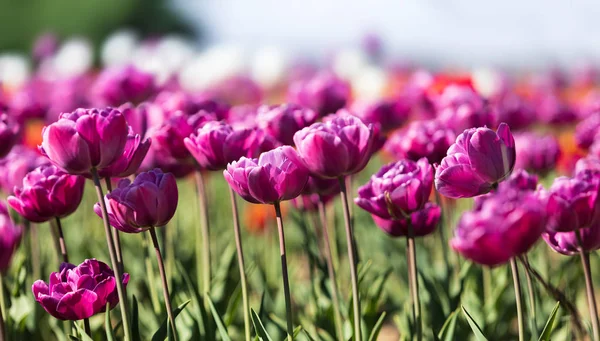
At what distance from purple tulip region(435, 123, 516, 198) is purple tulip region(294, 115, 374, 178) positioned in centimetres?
13

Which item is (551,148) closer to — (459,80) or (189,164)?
(459,80)

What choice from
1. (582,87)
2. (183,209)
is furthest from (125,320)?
(582,87)

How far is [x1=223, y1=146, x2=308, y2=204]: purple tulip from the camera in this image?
1.10 meters

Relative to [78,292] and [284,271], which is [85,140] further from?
[284,271]

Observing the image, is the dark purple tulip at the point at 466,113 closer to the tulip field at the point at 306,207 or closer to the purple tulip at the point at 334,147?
the tulip field at the point at 306,207

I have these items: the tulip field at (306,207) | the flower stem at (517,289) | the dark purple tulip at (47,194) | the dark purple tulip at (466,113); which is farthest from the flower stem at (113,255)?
the dark purple tulip at (466,113)

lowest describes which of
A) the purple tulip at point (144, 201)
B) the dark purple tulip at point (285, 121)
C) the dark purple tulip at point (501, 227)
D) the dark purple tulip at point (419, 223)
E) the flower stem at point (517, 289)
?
the flower stem at point (517, 289)

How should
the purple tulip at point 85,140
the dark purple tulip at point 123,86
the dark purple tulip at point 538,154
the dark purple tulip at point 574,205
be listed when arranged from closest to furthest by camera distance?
the dark purple tulip at point 574,205, the purple tulip at point 85,140, the dark purple tulip at point 538,154, the dark purple tulip at point 123,86

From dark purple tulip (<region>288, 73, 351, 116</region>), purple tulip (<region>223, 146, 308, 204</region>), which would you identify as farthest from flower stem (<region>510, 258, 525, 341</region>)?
dark purple tulip (<region>288, 73, 351, 116</region>)

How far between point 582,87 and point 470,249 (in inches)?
210

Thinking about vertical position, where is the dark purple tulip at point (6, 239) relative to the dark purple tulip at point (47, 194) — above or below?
below

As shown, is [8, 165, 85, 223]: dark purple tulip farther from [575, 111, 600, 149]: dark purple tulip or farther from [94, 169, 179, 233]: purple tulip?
[575, 111, 600, 149]: dark purple tulip

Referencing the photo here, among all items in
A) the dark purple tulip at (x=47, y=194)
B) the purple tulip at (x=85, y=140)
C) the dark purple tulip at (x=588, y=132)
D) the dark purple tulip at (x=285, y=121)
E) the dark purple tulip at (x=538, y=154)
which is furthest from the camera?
the dark purple tulip at (x=538, y=154)

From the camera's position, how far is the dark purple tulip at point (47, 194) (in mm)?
1227
